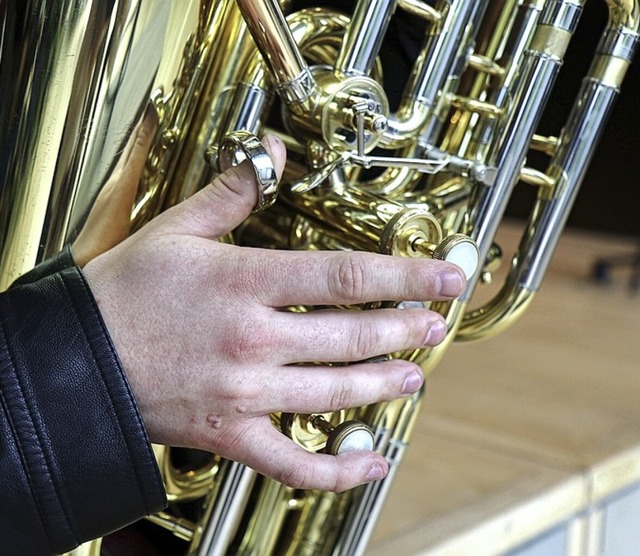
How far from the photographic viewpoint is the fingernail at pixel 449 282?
40 cm

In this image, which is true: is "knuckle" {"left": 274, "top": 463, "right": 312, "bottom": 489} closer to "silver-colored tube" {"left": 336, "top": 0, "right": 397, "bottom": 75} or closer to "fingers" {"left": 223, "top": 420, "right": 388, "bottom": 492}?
"fingers" {"left": 223, "top": 420, "right": 388, "bottom": 492}

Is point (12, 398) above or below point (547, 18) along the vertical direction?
below

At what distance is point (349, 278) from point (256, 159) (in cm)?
6

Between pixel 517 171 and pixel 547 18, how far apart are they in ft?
0.26

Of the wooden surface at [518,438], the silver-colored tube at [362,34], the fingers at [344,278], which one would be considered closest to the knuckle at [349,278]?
the fingers at [344,278]

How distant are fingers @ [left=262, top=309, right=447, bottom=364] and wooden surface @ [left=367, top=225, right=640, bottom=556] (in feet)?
0.87

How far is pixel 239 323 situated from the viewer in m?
0.40

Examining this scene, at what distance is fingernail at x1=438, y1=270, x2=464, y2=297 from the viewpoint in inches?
15.8

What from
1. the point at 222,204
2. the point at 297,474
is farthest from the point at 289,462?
the point at 222,204

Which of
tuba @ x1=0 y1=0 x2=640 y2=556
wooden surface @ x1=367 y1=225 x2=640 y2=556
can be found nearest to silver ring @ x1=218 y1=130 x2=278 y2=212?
tuba @ x1=0 y1=0 x2=640 y2=556

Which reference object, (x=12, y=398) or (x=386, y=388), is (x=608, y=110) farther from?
(x=12, y=398)

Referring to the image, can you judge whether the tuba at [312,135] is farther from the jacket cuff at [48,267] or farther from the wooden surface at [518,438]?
the wooden surface at [518,438]

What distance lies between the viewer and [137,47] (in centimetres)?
45

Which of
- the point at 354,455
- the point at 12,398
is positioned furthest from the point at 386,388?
the point at 12,398
